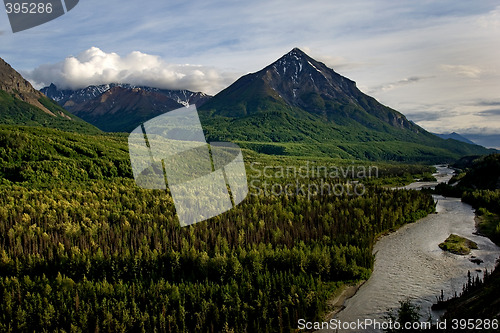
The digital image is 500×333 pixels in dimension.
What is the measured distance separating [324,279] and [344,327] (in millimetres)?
7407

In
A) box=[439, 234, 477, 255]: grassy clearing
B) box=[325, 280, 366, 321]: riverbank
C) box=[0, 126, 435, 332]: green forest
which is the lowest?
box=[439, 234, 477, 255]: grassy clearing

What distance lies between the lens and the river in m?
29.6

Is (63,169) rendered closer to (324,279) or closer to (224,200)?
(224,200)

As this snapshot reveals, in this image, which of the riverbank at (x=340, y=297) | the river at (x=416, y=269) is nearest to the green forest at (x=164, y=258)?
the riverbank at (x=340, y=297)

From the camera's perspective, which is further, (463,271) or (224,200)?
(224,200)

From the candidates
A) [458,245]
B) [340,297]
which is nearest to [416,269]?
[458,245]

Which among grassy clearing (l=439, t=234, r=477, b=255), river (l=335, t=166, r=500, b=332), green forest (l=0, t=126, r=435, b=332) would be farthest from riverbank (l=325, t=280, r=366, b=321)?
grassy clearing (l=439, t=234, r=477, b=255)

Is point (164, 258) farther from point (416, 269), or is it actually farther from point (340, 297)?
point (416, 269)

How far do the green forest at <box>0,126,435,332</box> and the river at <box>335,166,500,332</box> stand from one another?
2.11m

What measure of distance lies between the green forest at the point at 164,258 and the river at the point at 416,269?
2.11m

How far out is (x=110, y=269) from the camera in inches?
1303

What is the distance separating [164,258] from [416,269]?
86.7 ft

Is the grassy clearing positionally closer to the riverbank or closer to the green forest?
the green forest

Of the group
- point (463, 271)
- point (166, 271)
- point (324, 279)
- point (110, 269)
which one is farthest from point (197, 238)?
point (463, 271)
